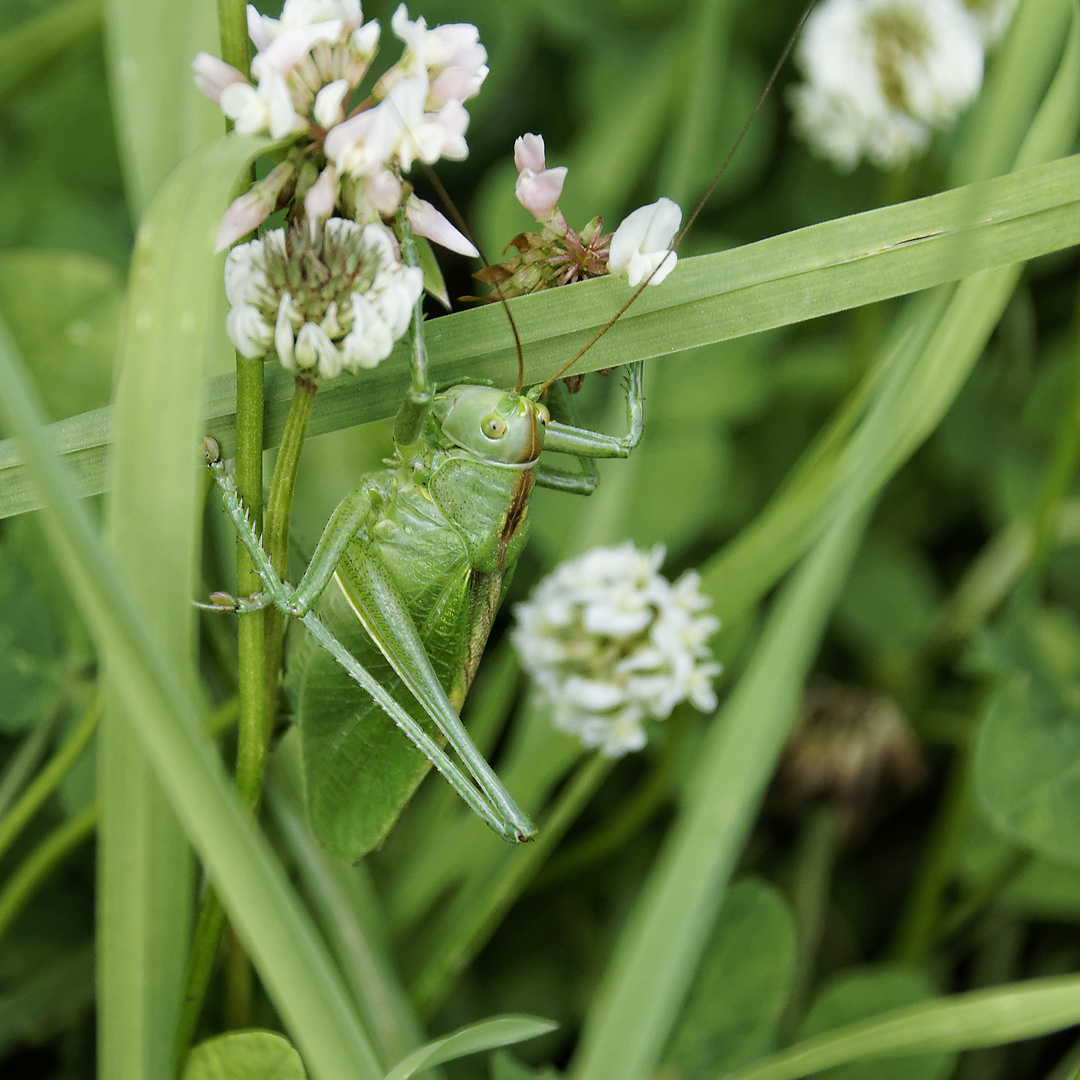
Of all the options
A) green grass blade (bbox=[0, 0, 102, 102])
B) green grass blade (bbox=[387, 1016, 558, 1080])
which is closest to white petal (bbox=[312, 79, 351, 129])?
green grass blade (bbox=[387, 1016, 558, 1080])

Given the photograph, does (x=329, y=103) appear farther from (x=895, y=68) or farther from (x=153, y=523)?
(x=895, y=68)

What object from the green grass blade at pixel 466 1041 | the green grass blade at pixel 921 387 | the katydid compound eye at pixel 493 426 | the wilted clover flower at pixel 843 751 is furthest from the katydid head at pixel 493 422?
the wilted clover flower at pixel 843 751

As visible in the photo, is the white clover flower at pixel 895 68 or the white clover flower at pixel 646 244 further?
the white clover flower at pixel 895 68

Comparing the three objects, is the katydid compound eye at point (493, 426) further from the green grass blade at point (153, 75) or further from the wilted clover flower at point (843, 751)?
the wilted clover flower at point (843, 751)

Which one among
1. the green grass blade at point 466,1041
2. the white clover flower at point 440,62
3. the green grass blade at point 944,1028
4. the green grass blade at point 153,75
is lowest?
the green grass blade at point 944,1028

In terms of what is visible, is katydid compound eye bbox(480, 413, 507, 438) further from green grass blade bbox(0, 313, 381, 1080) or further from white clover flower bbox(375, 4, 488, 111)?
green grass blade bbox(0, 313, 381, 1080)

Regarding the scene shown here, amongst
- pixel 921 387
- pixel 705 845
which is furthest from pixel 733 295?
pixel 705 845

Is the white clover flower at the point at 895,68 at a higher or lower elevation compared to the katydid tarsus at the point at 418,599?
higher
